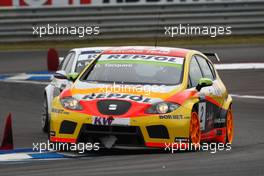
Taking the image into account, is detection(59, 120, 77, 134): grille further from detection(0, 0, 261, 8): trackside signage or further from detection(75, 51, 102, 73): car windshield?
detection(0, 0, 261, 8): trackside signage

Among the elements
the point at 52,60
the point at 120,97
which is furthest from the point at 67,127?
the point at 52,60

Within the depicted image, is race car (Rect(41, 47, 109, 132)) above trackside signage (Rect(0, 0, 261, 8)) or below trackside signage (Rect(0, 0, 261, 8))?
above

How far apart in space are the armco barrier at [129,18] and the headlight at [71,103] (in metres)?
15.7

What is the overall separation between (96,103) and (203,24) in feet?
56.6

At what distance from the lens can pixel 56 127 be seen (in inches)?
464

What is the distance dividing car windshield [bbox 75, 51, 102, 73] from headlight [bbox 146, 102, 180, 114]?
3.94 m

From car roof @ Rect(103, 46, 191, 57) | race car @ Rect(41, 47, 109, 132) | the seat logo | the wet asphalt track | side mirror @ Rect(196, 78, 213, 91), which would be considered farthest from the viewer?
race car @ Rect(41, 47, 109, 132)

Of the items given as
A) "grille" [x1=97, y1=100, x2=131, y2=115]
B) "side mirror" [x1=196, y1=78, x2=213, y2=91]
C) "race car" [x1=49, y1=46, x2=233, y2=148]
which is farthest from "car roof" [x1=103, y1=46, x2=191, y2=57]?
"grille" [x1=97, y1=100, x2=131, y2=115]

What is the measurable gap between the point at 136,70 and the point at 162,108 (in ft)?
3.90

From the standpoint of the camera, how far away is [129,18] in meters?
28.1

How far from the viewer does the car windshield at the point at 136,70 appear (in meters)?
12.4

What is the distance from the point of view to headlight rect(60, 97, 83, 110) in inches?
460

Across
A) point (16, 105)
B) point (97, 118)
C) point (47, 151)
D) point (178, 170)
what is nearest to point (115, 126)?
point (97, 118)

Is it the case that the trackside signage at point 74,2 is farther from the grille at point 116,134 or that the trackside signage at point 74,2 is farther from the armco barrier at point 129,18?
the grille at point 116,134
